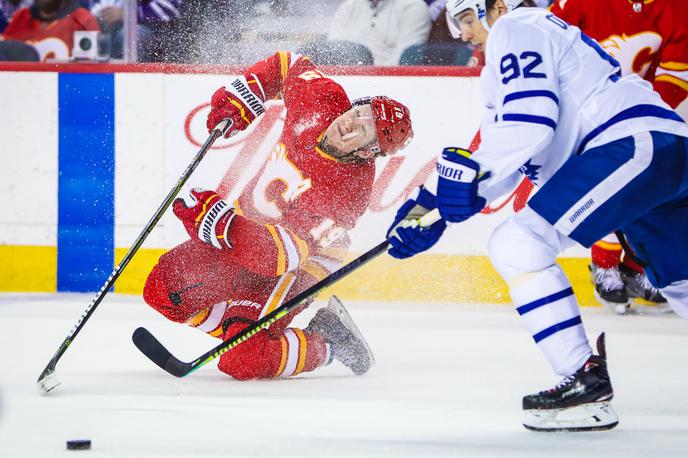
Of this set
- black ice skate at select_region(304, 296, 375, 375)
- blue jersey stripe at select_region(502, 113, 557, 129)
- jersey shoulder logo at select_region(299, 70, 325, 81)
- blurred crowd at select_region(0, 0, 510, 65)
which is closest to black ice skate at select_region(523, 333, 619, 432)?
blue jersey stripe at select_region(502, 113, 557, 129)

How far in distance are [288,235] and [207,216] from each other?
25cm

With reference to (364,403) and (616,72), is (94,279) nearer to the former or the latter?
(364,403)

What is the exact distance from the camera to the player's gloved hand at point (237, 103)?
353cm

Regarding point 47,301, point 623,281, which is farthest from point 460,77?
point 47,301

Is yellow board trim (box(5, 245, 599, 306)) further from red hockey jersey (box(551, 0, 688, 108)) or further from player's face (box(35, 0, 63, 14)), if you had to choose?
player's face (box(35, 0, 63, 14))

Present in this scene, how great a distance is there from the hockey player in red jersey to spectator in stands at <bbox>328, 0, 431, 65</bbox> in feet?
5.68

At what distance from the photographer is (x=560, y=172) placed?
253cm

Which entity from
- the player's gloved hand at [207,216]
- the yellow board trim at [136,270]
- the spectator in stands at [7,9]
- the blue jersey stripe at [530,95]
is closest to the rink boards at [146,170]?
the yellow board trim at [136,270]

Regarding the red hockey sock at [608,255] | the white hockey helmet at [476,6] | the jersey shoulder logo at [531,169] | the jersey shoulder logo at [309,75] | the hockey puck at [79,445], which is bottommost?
the red hockey sock at [608,255]

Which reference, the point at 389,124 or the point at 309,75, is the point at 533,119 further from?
the point at 309,75

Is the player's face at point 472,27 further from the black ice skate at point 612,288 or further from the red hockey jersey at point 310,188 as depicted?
the black ice skate at point 612,288

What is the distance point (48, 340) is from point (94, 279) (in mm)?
1234

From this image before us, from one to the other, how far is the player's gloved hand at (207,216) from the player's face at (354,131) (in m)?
0.40

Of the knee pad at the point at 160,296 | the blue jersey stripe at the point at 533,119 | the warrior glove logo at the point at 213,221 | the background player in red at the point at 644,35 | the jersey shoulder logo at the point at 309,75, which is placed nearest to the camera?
the blue jersey stripe at the point at 533,119
